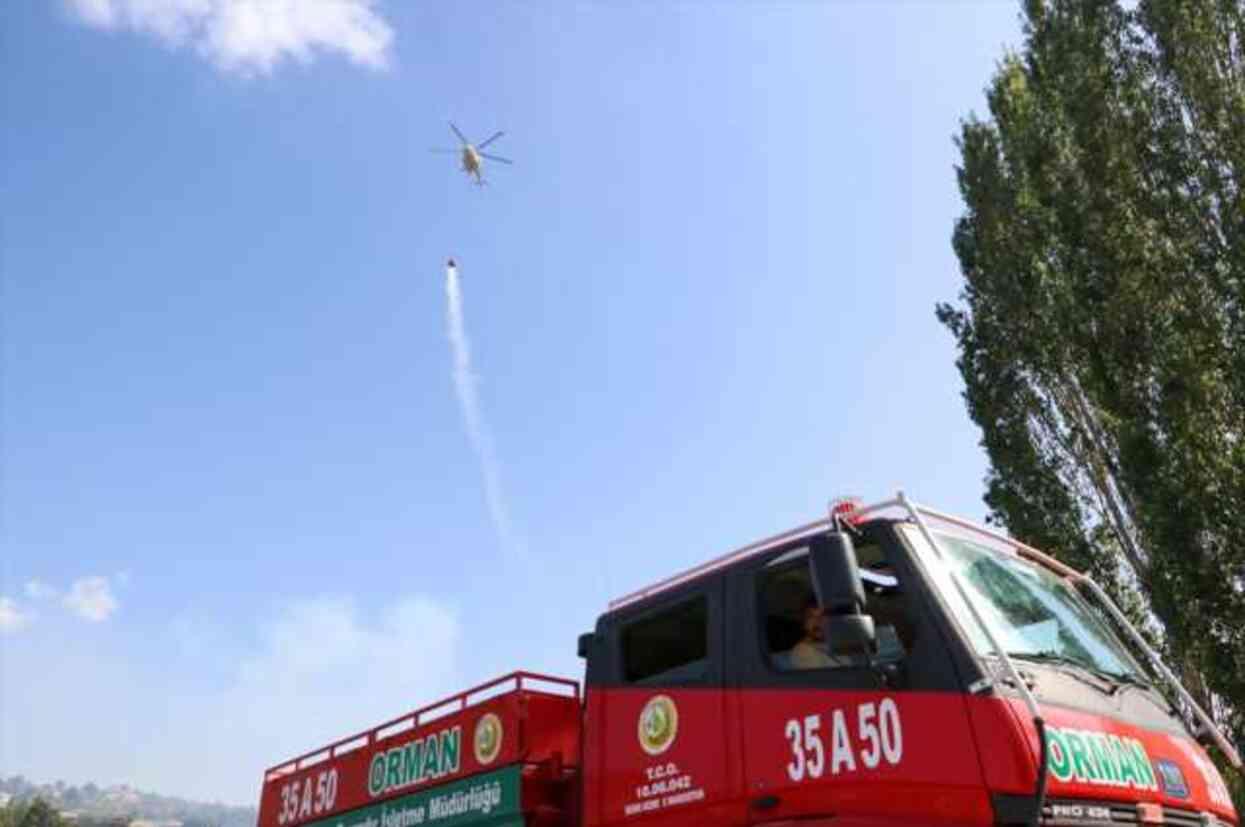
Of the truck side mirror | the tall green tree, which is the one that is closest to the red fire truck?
the truck side mirror

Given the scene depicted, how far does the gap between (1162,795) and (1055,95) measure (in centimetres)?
1613

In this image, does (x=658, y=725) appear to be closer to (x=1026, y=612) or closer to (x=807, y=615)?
(x=807, y=615)

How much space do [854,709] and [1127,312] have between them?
1342 cm

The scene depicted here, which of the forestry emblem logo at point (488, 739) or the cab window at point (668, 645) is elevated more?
the cab window at point (668, 645)

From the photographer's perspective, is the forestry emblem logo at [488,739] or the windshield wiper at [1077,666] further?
the forestry emblem logo at [488,739]

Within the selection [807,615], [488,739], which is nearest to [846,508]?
[807,615]

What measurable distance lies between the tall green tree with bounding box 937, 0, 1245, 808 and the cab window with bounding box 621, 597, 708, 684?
439 inches

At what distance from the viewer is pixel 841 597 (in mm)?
4070

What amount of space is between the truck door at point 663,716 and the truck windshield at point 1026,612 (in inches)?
47.5

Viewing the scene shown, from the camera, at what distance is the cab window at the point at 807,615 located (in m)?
4.46

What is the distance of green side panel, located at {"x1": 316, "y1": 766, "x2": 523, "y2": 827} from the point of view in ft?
19.1

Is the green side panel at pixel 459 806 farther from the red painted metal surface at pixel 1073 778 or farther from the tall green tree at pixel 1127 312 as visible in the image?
the tall green tree at pixel 1127 312

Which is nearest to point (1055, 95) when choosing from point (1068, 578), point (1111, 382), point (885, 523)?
point (1111, 382)

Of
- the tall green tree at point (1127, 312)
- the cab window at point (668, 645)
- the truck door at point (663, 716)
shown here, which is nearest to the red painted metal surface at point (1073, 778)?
the truck door at point (663, 716)
